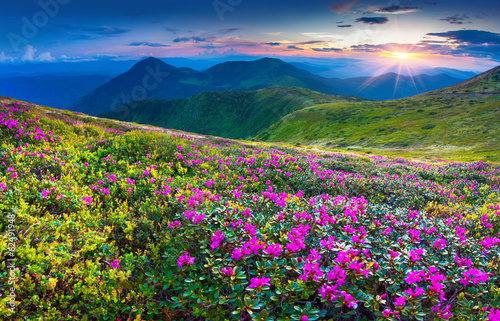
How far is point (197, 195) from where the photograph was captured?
19.2 ft

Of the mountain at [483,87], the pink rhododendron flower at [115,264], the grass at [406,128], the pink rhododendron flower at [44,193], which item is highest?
the mountain at [483,87]

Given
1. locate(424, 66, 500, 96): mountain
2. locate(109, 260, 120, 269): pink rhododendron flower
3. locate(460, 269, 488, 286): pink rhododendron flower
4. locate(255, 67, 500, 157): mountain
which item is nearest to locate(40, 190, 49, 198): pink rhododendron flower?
locate(109, 260, 120, 269): pink rhododendron flower

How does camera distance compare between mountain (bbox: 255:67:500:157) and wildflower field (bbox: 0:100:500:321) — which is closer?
wildflower field (bbox: 0:100:500:321)

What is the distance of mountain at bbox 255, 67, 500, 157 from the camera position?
7212cm

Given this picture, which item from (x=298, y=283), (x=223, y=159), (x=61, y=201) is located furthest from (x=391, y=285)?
(x=223, y=159)

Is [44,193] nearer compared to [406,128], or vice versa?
[44,193]

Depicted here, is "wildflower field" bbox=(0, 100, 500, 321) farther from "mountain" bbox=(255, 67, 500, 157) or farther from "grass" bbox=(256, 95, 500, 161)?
"mountain" bbox=(255, 67, 500, 157)

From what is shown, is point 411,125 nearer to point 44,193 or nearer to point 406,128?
point 406,128

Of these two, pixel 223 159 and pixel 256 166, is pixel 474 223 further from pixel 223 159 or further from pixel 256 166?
pixel 223 159

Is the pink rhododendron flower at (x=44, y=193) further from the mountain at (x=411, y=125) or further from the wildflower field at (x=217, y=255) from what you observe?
the mountain at (x=411, y=125)

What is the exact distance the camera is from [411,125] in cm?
9669

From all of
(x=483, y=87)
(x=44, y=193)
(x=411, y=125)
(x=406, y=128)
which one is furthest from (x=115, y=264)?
(x=483, y=87)

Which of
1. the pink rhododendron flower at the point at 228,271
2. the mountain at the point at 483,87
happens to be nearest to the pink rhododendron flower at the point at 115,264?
the pink rhododendron flower at the point at 228,271

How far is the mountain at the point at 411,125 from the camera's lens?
72125 millimetres
